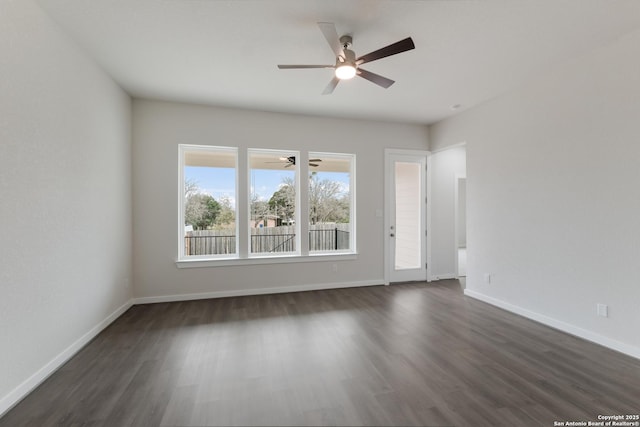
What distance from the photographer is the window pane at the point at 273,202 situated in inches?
181

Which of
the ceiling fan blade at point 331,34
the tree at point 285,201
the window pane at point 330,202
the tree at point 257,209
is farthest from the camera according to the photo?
the window pane at point 330,202

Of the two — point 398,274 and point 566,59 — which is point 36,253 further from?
point 566,59

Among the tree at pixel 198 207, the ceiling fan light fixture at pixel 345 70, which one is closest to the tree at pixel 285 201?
the tree at pixel 198 207

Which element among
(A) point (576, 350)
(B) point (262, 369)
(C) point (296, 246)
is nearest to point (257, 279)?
(C) point (296, 246)

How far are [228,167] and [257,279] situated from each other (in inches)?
73.1

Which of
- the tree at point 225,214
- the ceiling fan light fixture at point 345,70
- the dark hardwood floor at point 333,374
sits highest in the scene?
the ceiling fan light fixture at point 345,70

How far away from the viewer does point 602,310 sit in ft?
9.05

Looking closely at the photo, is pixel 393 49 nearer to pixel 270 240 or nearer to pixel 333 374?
pixel 333 374

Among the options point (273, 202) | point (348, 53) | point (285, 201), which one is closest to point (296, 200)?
point (285, 201)

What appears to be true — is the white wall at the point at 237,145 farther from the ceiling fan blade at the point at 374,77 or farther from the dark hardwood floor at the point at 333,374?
the ceiling fan blade at the point at 374,77

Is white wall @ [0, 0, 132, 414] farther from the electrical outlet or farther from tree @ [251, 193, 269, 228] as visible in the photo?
the electrical outlet

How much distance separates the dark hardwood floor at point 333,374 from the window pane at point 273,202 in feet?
4.57

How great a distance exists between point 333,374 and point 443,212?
4.12 m

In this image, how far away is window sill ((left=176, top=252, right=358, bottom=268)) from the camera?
4172mm
